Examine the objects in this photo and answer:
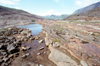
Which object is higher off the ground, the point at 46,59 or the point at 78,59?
the point at 78,59

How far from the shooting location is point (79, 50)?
26.2ft

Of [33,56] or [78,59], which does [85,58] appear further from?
[33,56]

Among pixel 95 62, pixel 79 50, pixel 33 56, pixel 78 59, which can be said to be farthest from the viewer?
pixel 33 56

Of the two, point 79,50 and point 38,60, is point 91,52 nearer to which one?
point 79,50

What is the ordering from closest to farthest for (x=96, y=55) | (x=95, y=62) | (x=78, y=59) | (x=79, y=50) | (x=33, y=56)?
1. (x=95, y=62)
2. (x=96, y=55)
3. (x=78, y=59)
4. (x=79, y=50)
5. (x=33, y=56)

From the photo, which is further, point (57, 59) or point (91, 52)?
point (57, 59)

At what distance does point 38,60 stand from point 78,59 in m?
5.34

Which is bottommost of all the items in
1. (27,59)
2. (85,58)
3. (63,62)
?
(27,59)

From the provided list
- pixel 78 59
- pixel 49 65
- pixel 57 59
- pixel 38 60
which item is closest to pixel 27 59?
pixel 38 60

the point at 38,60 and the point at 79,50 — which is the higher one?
the point at 79,50

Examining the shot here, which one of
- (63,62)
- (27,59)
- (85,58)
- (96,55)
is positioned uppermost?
(96,55)

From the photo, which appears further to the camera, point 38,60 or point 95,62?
point 38,60

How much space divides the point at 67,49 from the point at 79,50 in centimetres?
183

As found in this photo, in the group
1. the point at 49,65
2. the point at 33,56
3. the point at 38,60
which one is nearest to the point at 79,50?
the point at 49,65
